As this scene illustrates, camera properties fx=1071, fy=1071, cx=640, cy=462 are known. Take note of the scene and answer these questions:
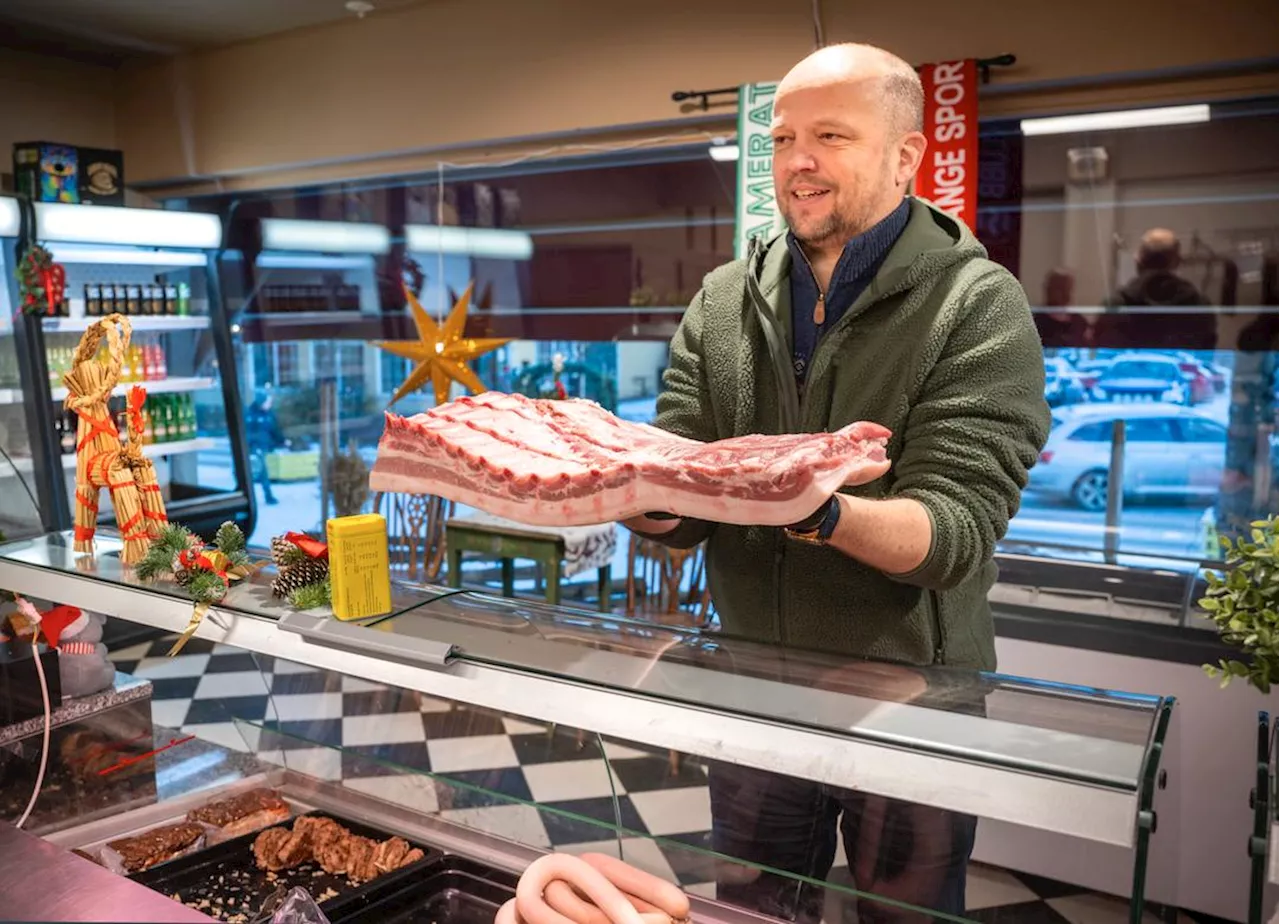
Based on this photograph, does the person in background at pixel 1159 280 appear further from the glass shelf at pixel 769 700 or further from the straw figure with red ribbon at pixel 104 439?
the straw figure with red ribbon at pixel 104 439

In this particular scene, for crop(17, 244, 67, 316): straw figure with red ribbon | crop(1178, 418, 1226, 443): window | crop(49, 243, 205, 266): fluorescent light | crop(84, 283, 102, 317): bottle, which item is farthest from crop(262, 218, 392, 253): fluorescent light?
crop(1178, 418, 1226, 443): window

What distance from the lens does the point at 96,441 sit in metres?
2.23

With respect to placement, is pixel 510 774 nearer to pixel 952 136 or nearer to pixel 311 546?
pixel 311 546

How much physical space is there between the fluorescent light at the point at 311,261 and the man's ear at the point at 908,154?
5.54 metres

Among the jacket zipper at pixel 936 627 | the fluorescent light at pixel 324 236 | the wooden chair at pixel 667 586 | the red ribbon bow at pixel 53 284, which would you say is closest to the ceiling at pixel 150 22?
the fluorescent light at pixel 324 236

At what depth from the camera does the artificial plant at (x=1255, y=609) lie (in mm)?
1514

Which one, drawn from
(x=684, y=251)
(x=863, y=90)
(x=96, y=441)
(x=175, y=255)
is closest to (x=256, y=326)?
(x=175, y=255)

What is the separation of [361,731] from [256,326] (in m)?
5.59

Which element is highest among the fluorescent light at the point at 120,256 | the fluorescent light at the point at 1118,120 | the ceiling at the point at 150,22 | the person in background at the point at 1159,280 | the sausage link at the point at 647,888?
the ceiling at the point at 150,22

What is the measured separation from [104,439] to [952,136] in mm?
3275

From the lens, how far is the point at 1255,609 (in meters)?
1.59

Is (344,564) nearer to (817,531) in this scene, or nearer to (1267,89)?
(817,531)

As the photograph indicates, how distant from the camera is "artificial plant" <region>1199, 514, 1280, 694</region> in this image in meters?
1.51

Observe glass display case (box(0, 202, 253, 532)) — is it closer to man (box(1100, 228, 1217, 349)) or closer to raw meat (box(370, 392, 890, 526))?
raw meat (box(370, 392, 890, 526))
